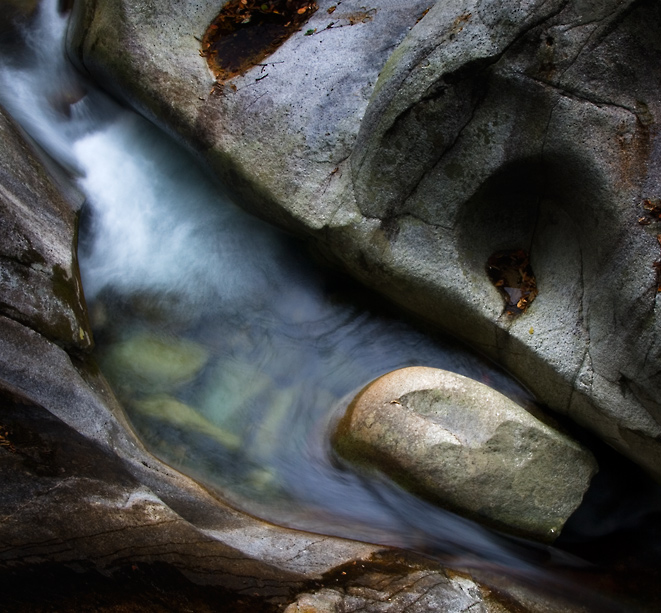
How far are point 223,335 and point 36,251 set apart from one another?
1564 millimetres

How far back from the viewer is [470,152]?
13.2 ft

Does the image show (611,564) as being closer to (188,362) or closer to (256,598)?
(256,598)

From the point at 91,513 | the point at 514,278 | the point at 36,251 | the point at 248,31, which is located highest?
the point at 248,31

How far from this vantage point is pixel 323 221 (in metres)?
4.46

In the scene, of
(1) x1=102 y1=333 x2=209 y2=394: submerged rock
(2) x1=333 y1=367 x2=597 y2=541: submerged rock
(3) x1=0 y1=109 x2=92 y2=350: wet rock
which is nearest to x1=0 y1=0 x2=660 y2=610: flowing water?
(1) x1=102 y1=333 x2=209 y2=394: submerged rock

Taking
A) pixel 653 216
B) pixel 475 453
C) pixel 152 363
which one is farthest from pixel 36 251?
pixel 653 216

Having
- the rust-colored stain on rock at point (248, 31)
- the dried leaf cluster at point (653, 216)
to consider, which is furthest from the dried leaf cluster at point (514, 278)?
the rust-colored stain on rock at point (248, 31)

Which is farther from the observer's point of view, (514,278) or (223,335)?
(223,335)

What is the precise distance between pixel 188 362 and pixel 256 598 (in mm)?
2227

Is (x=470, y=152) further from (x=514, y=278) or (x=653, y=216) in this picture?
(x=653, y=216)

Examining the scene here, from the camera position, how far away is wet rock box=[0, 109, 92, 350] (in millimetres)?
4016

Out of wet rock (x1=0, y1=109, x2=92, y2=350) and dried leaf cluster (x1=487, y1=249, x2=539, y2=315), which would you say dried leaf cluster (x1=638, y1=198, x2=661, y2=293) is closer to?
dried leaf cluster (x1=487, y1=249, x2=539, y2=315)

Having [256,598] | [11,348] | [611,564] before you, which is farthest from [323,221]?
[611,564]

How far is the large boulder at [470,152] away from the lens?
3.58 meters
